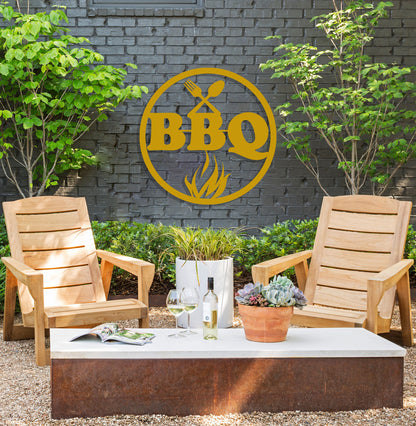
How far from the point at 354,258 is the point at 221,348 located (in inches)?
61.4

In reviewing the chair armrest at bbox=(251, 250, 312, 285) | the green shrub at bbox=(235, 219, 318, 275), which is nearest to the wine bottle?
the chair armrest at bbox=(251, 250, 312, 285)

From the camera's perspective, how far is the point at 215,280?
3.74 m

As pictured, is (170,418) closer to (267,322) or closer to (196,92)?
(267,322)

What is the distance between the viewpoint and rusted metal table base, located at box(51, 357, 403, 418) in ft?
7.39

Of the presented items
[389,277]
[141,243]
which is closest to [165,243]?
[141,243]

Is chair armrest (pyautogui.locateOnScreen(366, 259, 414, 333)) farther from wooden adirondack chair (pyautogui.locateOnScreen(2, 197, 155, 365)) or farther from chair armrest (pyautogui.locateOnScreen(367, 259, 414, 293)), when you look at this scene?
wooden adirondack chair (pyautogui.locateOnScreen(2, 197, 155, 365))

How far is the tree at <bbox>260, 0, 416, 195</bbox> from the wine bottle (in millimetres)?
2541

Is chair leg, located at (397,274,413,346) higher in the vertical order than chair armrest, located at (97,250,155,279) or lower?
lower

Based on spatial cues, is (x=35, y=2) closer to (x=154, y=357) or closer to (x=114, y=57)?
(x=114, y=57)

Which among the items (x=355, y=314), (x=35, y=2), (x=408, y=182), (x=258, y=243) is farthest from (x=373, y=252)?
(x=35, y=2)

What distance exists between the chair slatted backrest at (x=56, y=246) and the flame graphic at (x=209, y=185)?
1.64m

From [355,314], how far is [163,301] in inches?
68.1

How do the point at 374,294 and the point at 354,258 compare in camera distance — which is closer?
the point at 374,294

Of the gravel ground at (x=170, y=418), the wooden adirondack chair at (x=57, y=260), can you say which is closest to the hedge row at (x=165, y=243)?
the wooden adirondack chair at (x=57, y=260)
